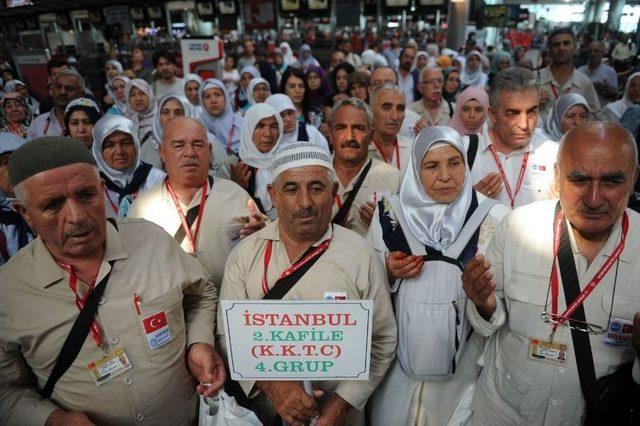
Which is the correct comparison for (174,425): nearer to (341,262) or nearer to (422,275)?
(341,262)

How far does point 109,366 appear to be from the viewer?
Answer: 1.83 meters

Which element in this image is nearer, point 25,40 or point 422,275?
point 422,275

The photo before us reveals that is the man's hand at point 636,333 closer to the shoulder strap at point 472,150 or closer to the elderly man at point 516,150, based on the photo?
the elderly man at point 516,150

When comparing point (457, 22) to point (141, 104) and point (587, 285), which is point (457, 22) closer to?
point (141, 104)

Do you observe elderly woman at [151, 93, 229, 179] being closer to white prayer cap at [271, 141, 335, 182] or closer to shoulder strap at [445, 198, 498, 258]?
white prayer cap at [271, 141, 335, 182]

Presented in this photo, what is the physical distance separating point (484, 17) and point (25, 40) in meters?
12.0

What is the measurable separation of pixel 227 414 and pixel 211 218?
1.25 m

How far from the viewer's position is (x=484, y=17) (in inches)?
502

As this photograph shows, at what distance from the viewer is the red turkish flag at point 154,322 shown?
191cm

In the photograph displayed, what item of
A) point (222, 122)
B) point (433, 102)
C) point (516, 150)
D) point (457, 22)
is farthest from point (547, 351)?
point (457, 22)

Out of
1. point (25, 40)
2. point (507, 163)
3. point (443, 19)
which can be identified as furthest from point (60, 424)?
point (443, 19)

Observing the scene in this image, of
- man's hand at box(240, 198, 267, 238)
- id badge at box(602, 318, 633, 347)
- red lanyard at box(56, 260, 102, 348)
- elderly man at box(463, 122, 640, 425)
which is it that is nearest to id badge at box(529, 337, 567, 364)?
elderly man at box(463, 122, 640, 425)

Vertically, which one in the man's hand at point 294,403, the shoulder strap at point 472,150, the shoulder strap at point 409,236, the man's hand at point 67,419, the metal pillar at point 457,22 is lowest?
the man's hand at point 294,403

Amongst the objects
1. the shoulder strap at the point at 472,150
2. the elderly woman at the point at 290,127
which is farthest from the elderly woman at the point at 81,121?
the shoulder strap at the point at 472,150
